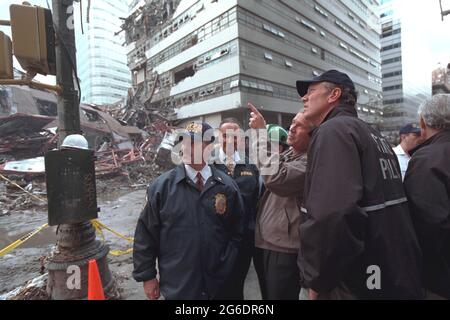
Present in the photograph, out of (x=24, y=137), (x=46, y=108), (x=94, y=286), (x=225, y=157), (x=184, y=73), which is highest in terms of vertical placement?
(x=184, y=73)

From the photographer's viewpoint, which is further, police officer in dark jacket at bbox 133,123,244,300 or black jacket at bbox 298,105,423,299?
police officer in dark jacket at bbox 133,123,244,300

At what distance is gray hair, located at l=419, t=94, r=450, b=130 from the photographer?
1.90 meters

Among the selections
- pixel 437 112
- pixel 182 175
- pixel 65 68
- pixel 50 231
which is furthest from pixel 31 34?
pixel 50 231

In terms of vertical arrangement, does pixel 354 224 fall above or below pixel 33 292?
above

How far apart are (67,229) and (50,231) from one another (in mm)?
4204

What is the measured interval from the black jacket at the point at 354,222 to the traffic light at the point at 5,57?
250cm

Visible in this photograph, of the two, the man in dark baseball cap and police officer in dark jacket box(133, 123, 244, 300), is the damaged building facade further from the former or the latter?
police officer in dark jacket box(133, 123, 244, 300)

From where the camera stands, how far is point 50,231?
21.2ft

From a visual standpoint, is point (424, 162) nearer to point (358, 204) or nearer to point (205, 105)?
point (358, 204)

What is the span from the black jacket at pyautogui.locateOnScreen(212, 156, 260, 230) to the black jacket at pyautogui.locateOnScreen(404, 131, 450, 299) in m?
1.30

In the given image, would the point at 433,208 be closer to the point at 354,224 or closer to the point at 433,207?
the point at 433,207

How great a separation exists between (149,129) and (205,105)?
30.7 ft

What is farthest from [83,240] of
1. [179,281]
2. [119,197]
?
[119,197]

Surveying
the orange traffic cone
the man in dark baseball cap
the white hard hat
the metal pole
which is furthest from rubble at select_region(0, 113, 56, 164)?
the man in dark baseball cap
